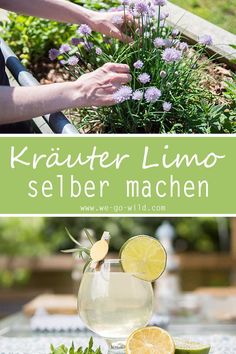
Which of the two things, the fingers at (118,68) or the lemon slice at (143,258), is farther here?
the fingers at (118,68)

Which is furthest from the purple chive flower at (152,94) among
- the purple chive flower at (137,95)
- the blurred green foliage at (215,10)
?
the blurred green foliage at (215,10)

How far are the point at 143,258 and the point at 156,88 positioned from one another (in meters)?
0.58

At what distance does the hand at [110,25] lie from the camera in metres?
1.93

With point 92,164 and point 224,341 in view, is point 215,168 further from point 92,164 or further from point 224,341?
point 224,341

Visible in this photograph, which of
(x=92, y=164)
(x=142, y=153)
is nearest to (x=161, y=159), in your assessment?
(x=142, y=153)

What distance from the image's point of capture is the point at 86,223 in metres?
7.82

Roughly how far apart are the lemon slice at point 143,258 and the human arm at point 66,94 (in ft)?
1.43

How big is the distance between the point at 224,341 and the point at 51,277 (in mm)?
6199

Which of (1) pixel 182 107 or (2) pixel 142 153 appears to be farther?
(1) pixel 182 107

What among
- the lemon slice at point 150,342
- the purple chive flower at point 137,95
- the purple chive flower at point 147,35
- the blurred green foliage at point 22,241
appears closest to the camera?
the lemon slice at point 150,342

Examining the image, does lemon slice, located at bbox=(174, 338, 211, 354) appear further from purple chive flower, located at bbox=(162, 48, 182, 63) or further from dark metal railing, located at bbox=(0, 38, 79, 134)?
purple chive flower, located at bbox=(162, 48, 182, 63)

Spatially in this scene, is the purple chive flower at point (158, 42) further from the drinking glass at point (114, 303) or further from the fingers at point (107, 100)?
the drinking glass at point (114, 303)

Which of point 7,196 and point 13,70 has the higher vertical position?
point 13,70

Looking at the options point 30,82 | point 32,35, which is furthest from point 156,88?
point 32,35
